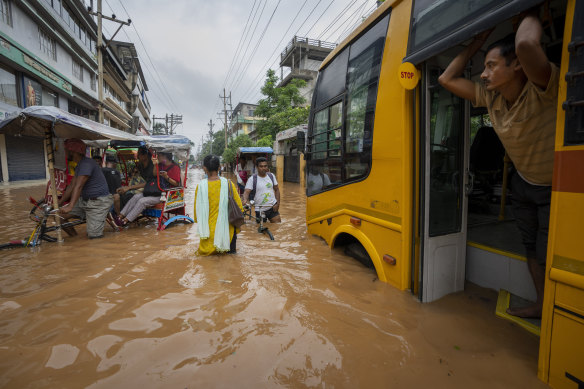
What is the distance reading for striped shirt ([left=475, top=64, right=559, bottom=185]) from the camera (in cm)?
166

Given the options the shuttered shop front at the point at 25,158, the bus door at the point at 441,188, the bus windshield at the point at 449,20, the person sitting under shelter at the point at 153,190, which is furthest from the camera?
the shuttered shop front at the point at 25,158

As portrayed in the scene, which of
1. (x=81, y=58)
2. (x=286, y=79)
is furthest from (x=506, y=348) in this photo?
(x=286, y=79)

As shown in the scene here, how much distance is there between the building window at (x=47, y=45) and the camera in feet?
50.0

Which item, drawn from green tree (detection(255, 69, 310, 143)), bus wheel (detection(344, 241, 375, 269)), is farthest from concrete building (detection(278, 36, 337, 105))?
bus wheel (detection(344, 241, 375, 269))

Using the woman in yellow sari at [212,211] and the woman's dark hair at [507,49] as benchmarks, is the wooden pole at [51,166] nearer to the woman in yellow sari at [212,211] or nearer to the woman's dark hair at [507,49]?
the woman in yellow sari at [212,211]

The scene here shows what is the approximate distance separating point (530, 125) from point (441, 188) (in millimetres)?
858

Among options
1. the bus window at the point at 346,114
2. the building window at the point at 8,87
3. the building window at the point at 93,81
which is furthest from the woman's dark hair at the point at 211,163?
the building window at the point at 93,81

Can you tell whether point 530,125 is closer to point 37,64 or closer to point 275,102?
point 37,64

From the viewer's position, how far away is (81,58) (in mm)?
19828

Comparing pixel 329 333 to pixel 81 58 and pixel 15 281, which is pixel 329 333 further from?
pixel 81 58

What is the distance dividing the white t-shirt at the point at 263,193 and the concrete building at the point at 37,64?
12.5m

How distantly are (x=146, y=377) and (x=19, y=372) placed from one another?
0.81 meters

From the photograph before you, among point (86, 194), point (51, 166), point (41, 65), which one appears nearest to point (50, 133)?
point (51, 166)

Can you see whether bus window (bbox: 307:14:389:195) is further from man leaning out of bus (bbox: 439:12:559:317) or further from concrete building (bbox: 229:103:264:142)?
concrete building (bbox: 229:103:264:142)
